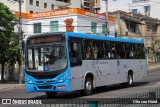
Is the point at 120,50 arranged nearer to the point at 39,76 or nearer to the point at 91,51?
the point at 91,51

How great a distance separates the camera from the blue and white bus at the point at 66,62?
15883mm

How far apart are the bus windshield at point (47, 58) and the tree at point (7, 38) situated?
1730 cm

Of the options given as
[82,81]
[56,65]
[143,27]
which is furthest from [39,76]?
[143,27]

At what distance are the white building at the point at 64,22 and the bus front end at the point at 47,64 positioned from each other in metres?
30.7

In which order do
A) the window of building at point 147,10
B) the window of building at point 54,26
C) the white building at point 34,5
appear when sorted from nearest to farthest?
the window of building at point 54,26
the white building at point 34,5
the window of building at point 147,10

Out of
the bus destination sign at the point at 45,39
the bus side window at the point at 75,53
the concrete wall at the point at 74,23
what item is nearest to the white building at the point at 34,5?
the concrete wall at the point at 74,23

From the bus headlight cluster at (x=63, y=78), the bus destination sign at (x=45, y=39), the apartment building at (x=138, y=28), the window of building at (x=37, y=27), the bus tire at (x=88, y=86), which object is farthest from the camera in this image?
the apartment building at (x=138, y=28)

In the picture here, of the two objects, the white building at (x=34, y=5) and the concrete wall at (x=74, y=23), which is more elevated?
the white building at (x=34, y=5)

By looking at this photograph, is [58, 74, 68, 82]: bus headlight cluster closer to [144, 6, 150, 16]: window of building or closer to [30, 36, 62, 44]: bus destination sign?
[30, 36, 62, 44]: bus destination sign

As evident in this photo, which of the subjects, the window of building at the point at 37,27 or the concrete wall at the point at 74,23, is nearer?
the concrete wall at the point at 74,23

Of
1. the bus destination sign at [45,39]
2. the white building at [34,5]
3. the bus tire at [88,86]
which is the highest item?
the white building at [34,5]

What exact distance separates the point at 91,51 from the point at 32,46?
301cm

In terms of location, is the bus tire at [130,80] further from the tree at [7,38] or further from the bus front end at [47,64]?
the tree at [7,38]

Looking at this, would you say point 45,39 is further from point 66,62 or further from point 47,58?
point 66,62
